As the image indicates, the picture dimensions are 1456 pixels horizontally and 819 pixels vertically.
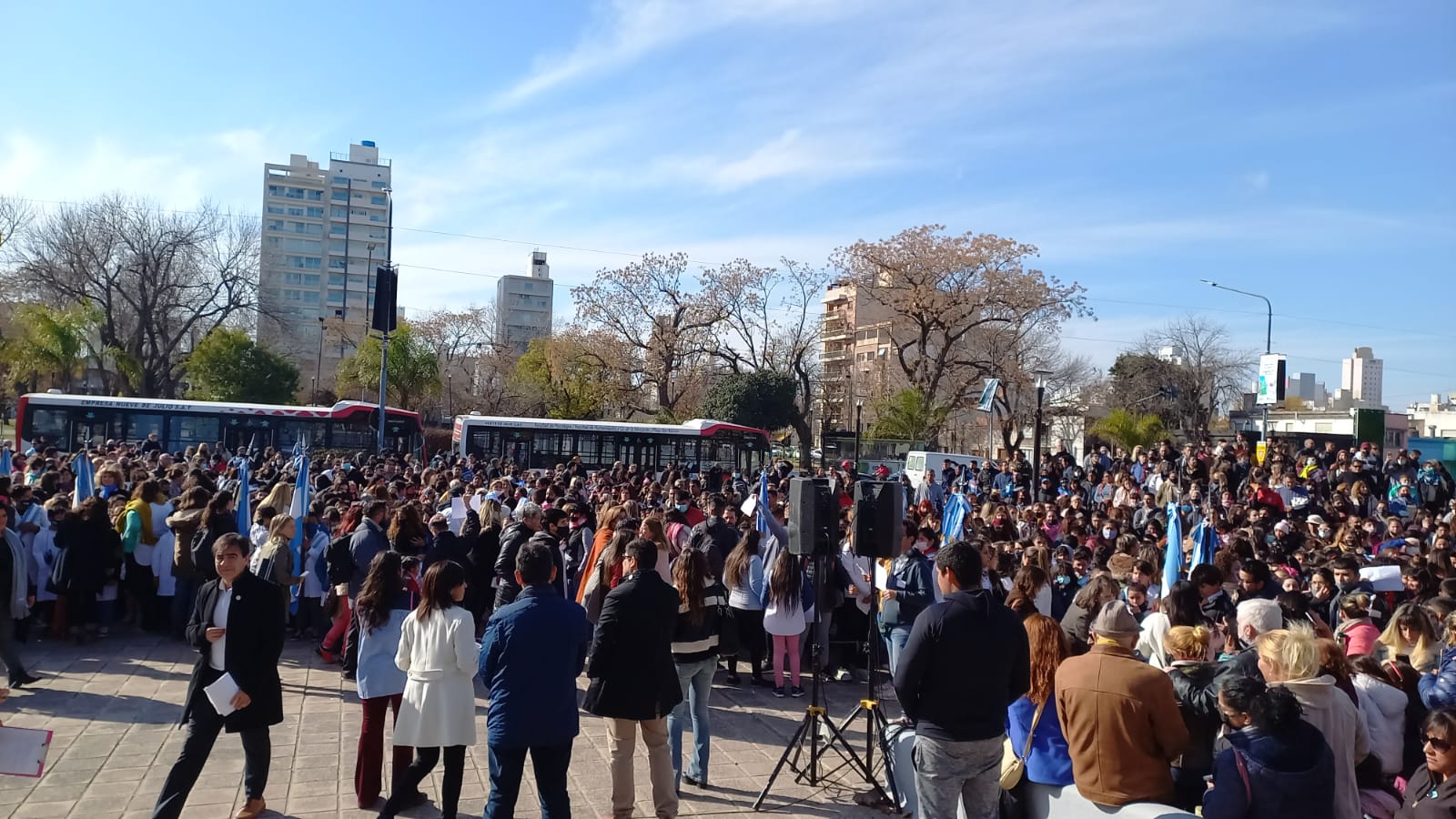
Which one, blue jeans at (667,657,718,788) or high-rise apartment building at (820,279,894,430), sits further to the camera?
high-rise apartment building at (820,279,894,430)

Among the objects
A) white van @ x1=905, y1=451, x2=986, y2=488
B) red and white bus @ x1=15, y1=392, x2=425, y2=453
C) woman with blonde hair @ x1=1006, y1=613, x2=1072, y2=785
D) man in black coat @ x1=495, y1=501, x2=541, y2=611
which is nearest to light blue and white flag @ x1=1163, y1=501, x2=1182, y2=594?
woman with blonde hair @ x1=1006, y1=613, x2=1072, y2=785

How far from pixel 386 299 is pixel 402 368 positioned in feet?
75.2

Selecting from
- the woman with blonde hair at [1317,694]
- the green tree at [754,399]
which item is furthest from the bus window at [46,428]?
the woman with blonde hair at [1317,694]

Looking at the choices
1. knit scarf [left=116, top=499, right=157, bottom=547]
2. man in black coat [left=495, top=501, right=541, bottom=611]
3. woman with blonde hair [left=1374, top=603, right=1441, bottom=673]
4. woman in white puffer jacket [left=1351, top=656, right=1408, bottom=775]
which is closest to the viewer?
woman in white puffer jacket [left=1351, top=656, right=1408, bottom=775]

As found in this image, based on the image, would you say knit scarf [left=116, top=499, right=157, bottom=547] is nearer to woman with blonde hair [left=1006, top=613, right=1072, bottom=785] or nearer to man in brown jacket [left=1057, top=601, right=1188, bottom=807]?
woman with blonde hair [left=1006, top=613, right=1072, bottom=785]

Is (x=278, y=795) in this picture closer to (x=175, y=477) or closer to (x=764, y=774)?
(x=764, y=774)

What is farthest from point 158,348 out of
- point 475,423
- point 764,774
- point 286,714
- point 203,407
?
point 764,774

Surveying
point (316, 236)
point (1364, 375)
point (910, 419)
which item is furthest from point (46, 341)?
point (1364, 375)

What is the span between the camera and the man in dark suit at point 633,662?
519cm

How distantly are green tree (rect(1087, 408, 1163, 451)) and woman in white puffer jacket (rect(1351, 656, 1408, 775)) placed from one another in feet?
121

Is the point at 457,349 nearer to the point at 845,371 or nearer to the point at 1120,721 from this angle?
the point at 845,371

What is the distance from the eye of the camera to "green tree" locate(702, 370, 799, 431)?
4109cm

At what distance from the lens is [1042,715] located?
480cm

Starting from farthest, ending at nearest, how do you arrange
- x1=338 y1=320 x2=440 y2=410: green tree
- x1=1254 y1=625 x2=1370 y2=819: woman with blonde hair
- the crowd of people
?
1. x1=338 y1=320 x2=440 y2=410: green tree
2. the crowd of people
3. x1=1254 y1=625 x2=1370 y2=819: woman with blonde hair
